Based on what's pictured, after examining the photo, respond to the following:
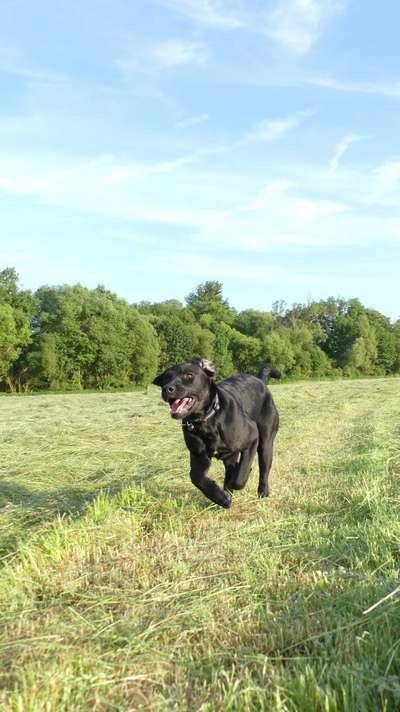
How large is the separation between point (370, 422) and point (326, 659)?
11.4 metres

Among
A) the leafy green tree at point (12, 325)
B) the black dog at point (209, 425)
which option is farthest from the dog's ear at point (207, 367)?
the leafy green tree at point (12, 325)

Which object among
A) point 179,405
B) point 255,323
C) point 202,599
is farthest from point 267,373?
point 255,323

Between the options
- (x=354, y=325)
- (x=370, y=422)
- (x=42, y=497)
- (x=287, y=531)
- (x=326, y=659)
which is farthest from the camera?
(x=354, y=325)

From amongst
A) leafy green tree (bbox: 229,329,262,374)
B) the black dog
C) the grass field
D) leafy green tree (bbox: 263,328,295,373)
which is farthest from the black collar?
leafy green tree (bbox: 229,329,262,374)

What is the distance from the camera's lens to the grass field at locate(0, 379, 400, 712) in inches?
85.4

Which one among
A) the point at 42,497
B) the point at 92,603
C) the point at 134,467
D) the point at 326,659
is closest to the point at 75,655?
the point at 92,603

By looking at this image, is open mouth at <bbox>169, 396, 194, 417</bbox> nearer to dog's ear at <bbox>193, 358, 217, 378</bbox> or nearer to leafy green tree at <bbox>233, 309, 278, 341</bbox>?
dog's ear at <bbox>193, 358, 217, 378</bbox>

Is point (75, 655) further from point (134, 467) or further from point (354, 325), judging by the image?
point (354, 325)

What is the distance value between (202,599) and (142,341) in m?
54.2

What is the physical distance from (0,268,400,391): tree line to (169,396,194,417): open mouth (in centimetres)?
4558

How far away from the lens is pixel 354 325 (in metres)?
82.2

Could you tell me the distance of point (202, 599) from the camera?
9.82 ft

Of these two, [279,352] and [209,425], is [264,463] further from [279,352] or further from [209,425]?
[279,352]

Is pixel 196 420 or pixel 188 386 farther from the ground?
pixel 188 386
